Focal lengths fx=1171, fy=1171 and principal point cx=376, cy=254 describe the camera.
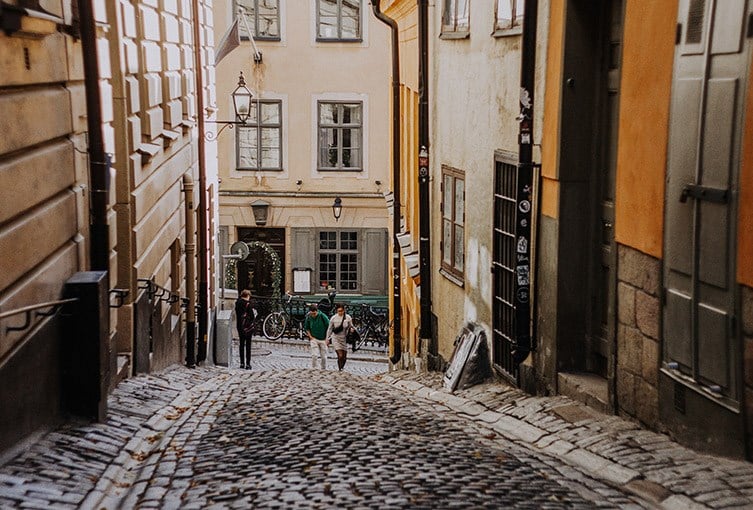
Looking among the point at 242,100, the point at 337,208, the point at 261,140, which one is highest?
the point at 242,100

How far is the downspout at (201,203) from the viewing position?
18312mm

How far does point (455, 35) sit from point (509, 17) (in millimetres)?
2599

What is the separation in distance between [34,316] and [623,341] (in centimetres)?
422

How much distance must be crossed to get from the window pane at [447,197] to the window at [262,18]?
15.9 meters

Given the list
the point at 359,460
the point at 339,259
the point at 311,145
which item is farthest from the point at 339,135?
the point at 359,460

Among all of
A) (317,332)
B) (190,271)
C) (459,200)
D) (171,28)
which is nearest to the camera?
(459,200)

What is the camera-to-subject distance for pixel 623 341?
8.72 meters

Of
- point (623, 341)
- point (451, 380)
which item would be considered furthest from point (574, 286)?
point (451, 380)

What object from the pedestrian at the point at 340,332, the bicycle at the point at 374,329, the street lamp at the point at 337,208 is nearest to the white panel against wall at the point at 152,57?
the pedestrian at the point at 340,332

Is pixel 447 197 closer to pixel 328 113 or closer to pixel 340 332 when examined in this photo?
pixel 340 332

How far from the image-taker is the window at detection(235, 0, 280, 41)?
3000cm

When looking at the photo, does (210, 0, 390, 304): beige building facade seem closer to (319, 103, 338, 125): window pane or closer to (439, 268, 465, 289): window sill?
(319, 103, 338, 125): window pane

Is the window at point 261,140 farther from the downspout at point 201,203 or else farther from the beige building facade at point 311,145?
the downspout at point 201,203

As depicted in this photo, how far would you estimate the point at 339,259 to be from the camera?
30281mm
